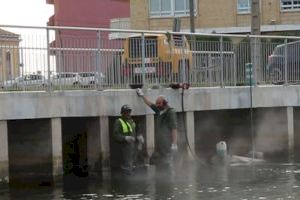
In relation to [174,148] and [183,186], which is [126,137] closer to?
→ [174,148]

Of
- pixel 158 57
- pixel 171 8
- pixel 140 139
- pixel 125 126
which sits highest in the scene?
pixel 171 8

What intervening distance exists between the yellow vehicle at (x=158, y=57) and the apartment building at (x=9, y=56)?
10.00ft

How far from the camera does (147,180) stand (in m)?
17.2

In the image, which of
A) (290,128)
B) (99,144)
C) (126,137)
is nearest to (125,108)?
(126,137)

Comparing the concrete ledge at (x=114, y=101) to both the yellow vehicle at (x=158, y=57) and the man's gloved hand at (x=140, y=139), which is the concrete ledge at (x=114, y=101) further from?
the man's gloved hand at (x=140, y=139)

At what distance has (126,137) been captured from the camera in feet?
56.4

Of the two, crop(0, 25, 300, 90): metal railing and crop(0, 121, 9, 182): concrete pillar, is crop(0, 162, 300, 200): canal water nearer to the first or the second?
crop(0, 121, 9, 182): concrete pillar

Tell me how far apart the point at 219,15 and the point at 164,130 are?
32844 millimetres

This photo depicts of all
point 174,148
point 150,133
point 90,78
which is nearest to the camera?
point 90,78

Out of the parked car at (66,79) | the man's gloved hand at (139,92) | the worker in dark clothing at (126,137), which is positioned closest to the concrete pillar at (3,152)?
the parked car at (66,79)

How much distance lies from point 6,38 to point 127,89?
3445 mm

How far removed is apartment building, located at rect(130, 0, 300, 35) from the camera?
48906 millimetres

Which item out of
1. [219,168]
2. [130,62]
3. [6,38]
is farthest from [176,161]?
[6,38]

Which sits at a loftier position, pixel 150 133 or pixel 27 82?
pixel 27 82
